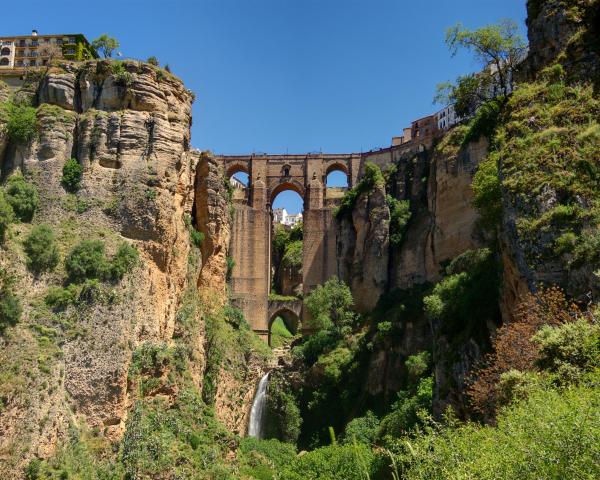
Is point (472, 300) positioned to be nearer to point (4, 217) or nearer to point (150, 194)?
point (150, 194)

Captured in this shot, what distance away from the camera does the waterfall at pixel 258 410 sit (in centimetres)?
4300

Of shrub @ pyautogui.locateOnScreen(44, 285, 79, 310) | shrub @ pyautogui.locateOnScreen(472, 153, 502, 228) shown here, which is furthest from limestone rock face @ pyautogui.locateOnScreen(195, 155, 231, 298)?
shrub @ pyautogui.locateOnScreen(472, 153, 502, 228)

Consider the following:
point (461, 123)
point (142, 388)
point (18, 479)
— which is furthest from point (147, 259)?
point (461, 123)

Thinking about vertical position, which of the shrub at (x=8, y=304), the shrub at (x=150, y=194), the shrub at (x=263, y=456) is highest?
the shrub at (x=150, y=194)

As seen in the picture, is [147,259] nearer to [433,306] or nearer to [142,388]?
[142,388]

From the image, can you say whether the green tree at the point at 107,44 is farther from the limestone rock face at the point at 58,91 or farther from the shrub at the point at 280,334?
the shrub at the point at 280,334

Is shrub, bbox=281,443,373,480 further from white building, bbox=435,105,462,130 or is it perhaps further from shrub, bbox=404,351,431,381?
white building, bbox=435,105,462,130

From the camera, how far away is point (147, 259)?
99.0ft

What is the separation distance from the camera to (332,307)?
48.2m

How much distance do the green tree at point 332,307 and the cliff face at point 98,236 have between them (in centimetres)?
1346

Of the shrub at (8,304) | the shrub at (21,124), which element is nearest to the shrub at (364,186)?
the shrub at (21,124)

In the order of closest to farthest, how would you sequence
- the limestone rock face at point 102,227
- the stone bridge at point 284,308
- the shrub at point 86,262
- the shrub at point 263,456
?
1. the limestone rock face at point 102,227
2. the shrub at point 86,262
3. the shrub at point 263,456
4. the stone bridge at point 284,308

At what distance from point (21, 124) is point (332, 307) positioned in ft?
80.1

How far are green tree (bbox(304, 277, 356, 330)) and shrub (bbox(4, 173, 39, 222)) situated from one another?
22447 millimetres
